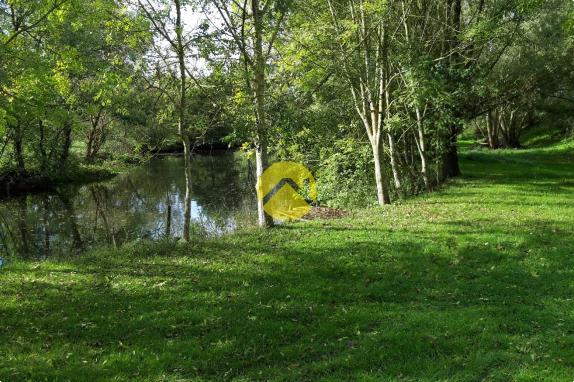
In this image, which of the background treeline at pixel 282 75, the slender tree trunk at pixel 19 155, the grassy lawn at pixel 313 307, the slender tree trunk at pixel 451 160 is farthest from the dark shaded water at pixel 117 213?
the slender tree trunk at pixel 451 160

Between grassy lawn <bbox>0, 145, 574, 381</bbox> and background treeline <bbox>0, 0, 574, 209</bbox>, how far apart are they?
11.4 feet

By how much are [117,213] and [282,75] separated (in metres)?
14.2

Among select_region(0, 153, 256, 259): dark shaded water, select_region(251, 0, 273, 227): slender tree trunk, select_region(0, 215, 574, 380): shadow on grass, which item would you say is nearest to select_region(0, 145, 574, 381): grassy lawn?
select_region(0, 215, 574, 380): shadow on grass

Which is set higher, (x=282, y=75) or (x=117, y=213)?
(x=282, y=75)

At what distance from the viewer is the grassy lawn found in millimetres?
6059

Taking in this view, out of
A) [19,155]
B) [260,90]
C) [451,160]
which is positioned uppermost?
[19,155]

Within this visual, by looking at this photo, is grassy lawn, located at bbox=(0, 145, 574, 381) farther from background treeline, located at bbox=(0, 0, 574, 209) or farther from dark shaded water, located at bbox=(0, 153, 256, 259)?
dark shaded water, located at bbox=(0, 153, 256, 259)

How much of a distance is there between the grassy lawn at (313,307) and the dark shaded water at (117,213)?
A: 7739 mm

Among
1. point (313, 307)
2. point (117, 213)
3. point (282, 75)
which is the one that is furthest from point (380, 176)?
point (117, 213)

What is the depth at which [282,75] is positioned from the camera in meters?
16.4

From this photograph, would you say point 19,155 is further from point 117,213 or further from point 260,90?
point 260,90

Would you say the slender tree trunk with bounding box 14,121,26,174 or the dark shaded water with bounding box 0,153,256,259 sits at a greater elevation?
the slender tree trunk with bounding box 14,121,26,174

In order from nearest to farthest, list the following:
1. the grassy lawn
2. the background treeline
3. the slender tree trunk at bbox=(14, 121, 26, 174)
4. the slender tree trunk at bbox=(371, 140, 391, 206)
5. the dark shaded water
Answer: the grassy lawn → the background treeline → the slender tree trunk at bbox=(371, 140, 391, 206) → the dark shaded water → the slender tree trunk at bbox=(14, 121, 26, 174)

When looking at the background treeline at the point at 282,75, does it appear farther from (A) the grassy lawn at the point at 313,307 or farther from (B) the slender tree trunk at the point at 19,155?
(B) the slender tree trunk at the point at 19,155
